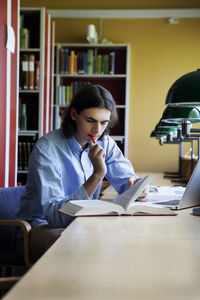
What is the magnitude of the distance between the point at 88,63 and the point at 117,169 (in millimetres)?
3742

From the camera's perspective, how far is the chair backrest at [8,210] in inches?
81.3

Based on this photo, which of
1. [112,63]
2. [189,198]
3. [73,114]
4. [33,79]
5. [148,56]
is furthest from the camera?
[148,56]

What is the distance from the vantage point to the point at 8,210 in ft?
7.04

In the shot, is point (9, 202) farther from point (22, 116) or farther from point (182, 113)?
point (22, 116)

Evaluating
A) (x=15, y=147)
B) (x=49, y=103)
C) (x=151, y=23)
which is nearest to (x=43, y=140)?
(x=15, y=147)

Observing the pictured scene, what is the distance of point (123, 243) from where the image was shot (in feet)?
4.02

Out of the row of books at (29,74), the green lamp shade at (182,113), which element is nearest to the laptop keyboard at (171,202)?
the green lamp shade at (182,113)

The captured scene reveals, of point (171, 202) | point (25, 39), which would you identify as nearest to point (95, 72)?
point (25, 39)

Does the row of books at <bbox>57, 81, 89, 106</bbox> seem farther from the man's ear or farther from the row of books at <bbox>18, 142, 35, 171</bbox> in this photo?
the man's ear

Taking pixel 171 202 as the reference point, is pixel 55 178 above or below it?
above

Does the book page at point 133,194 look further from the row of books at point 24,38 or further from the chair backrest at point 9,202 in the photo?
the row of books at point 24,38

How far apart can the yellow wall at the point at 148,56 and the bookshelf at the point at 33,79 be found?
119cm

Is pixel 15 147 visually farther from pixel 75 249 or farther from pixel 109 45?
pixel 109 45

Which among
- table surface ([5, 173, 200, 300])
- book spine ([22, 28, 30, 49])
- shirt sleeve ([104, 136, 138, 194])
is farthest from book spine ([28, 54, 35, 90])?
table surface ([5, 173, 200, 300])
